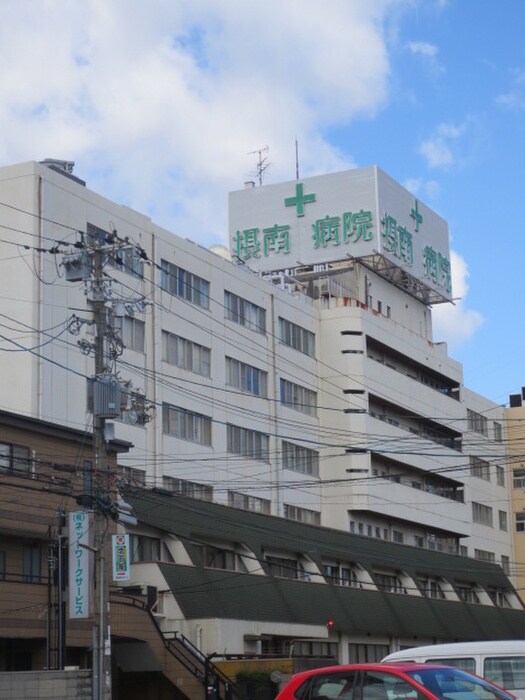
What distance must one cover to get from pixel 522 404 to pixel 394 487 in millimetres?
30196

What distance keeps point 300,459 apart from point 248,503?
6.24 m

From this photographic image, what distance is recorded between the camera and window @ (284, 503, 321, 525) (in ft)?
209

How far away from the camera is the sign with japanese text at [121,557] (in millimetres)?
39250

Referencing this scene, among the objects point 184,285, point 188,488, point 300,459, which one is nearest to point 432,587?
point 300,459

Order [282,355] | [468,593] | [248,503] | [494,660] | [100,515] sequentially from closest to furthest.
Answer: [494,660] → [100,515] → [248,503] → [282,355] → [468,593]

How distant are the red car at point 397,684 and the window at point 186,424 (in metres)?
39.7

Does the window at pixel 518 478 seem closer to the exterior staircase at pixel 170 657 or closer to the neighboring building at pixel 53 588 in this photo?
the neighboring building at pixel 53 588

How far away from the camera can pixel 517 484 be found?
311ft

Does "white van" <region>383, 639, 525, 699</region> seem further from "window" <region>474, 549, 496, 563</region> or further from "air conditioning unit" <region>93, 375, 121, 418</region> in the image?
"window" <region>474, 549, 496, 563</region>

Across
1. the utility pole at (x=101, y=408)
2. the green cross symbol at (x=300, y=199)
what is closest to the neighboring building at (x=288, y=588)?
the utility pole at (x=101, y=408)

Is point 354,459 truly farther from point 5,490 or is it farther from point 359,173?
point 5,490

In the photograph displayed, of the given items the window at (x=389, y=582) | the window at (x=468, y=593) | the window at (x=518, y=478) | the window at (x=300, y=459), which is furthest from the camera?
the window at (x=518, y=478)

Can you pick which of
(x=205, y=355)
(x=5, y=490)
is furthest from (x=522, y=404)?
(x=5, y=490)

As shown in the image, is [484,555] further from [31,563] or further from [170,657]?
[31,563]
